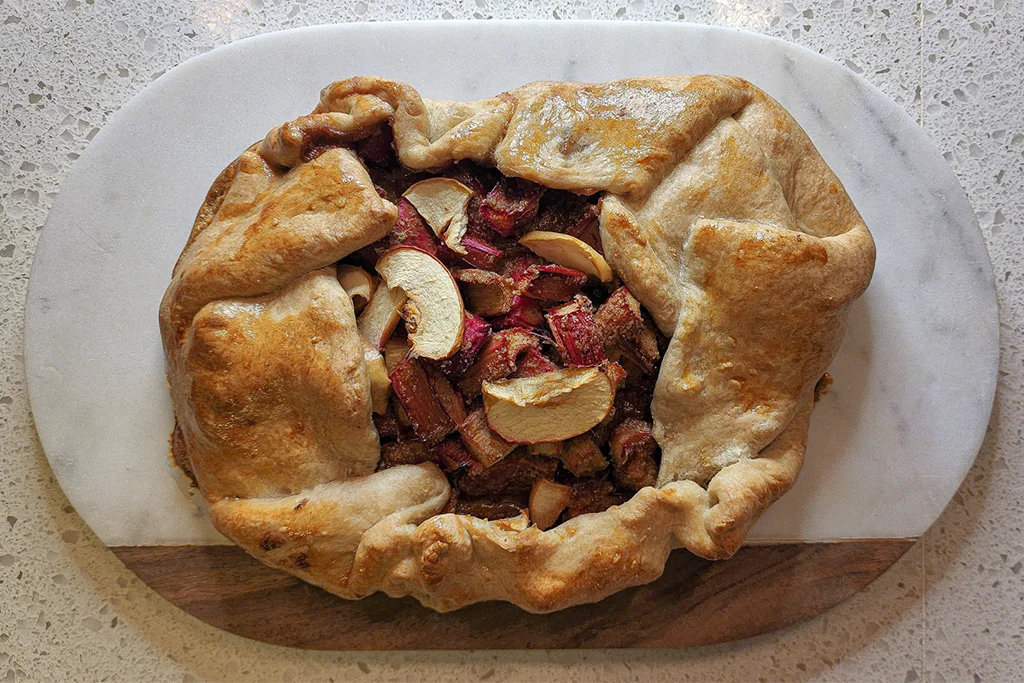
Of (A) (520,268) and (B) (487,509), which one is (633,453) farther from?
(A) (520,268)

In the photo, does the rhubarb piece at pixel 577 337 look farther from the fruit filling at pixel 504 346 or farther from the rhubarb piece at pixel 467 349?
the rhubarb piece at pixel 467 349

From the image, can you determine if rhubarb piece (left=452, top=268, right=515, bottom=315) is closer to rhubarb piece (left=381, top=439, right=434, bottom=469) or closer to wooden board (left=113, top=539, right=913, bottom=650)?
rhubarb piece (left=381, top=439, right=434, bottom=469)

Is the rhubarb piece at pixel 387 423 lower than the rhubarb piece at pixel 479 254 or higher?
lower

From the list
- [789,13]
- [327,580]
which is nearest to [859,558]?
[327,580]

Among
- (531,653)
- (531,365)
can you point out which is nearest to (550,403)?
(531,365)

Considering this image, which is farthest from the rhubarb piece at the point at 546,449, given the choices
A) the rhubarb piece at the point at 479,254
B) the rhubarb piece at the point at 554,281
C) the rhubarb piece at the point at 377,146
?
the rhubarb piece at the point at 377,146

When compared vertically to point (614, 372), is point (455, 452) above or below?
below

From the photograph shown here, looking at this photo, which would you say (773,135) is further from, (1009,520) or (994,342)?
(1009,520)
